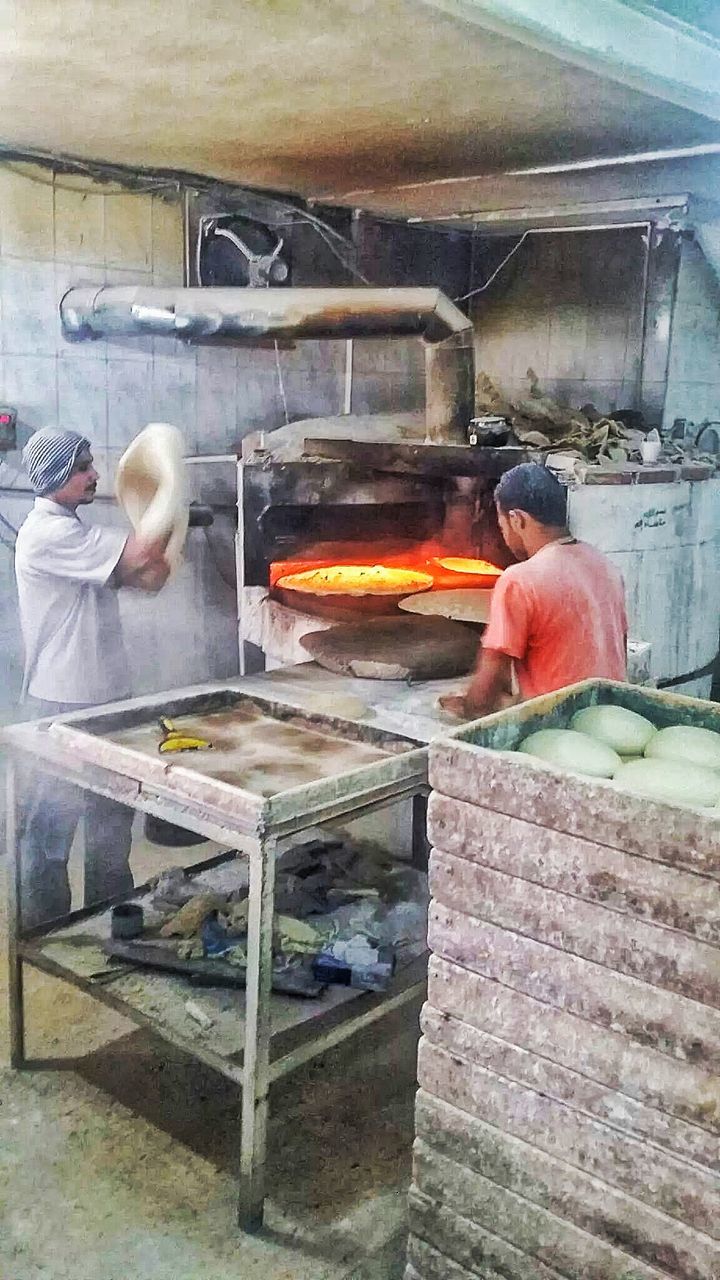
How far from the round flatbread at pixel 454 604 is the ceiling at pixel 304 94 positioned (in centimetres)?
167

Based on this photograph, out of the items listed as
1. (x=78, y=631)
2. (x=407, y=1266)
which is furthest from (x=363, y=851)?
(x=407, y=1266)

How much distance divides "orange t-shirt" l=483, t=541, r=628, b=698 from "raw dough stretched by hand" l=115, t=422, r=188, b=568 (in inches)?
40.7

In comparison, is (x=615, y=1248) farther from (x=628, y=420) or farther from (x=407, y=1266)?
(x=628, y=420)

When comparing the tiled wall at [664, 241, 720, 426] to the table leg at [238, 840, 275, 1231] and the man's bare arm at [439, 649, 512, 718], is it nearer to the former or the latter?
the man's bare arm at [439, 649, 512, 718]

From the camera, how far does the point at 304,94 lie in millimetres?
3209

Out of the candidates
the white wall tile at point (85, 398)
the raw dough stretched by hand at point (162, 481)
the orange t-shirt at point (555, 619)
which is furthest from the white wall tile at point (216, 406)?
the orange t-shirt at point (555, 619)

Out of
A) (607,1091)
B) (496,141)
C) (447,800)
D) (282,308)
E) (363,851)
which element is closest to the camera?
(607,1091)

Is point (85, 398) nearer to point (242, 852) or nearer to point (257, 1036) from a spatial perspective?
point (242, 852)

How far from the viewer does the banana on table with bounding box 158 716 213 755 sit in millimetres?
2396

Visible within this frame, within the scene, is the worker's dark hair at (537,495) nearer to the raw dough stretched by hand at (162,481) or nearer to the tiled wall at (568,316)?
the raw dough stretched by hand at (162,481)

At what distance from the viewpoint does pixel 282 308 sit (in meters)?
4.14

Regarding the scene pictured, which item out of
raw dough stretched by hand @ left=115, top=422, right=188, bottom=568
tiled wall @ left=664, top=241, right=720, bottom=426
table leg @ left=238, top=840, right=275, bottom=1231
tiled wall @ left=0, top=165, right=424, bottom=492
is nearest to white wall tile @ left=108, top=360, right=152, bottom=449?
tiled wall @ left=0, top=165, right=424, bottom=492

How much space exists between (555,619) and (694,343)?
127 inches

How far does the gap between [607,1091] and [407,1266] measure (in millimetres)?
691
